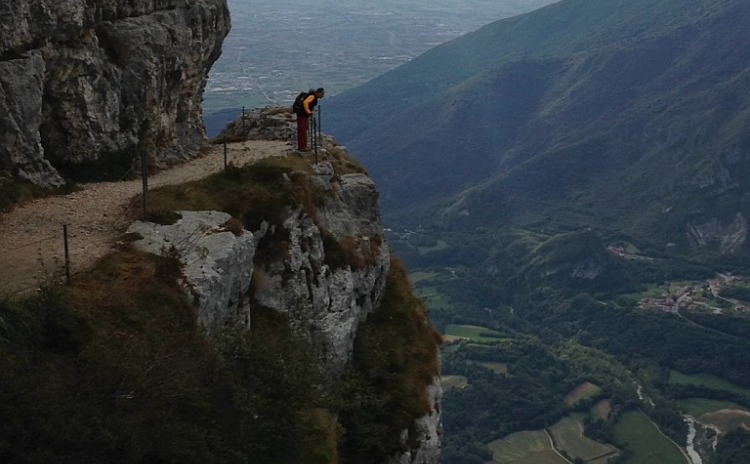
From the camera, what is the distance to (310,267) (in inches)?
1077

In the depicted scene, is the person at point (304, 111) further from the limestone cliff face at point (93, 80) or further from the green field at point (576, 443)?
the green field at point (576, 443)

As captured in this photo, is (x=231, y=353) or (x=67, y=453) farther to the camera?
(x=231, y=353)

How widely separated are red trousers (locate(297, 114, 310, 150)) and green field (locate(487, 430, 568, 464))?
424ft

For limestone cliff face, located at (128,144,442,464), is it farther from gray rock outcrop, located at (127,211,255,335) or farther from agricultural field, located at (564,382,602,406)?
agricultural field, located at (564,382,602,406)

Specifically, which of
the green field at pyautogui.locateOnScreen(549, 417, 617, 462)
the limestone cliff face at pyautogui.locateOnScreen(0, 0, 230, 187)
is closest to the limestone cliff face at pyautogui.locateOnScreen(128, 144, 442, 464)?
the limestone cliff face at pyautogui.locateOnScreen(0, 0, 230, 187)

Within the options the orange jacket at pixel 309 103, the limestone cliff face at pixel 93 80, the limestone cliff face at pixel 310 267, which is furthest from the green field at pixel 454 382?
the limestone cliff face at pixel 310 267

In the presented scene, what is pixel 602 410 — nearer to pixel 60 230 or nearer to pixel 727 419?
pixel 727 419

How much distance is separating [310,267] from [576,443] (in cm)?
14729

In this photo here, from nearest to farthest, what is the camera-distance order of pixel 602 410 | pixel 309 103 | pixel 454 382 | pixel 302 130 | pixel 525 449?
pixel 309 103 → pixel 302 130 → pixel 525 449 → pixel 602 410 → pixel 454 382

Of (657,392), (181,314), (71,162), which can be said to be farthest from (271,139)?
(657,392)

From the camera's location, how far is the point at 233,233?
24.2 m

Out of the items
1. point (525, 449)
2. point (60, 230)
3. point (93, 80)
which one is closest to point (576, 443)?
point (525, 449)

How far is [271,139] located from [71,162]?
11904 millimetres

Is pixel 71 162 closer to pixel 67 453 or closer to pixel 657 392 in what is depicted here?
pixel 67 453
